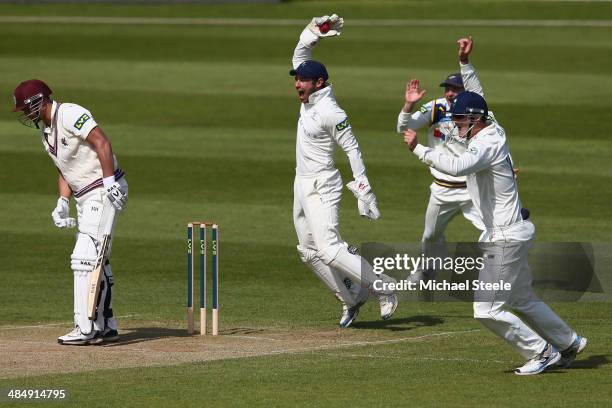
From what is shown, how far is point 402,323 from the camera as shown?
10617 millimetres

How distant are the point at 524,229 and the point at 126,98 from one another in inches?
592

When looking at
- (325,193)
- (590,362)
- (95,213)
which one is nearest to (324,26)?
(325,193)

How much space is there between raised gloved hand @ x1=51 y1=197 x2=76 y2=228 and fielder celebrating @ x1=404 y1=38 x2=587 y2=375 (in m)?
2.94

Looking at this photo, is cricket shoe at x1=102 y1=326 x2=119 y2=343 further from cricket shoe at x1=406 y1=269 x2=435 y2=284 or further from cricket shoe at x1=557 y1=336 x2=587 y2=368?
cricket shoe at x1=406 y1=269 x2=435 y2=284

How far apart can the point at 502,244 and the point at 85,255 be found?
311 centimetres

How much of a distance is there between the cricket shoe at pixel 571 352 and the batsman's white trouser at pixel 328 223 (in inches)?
81.0

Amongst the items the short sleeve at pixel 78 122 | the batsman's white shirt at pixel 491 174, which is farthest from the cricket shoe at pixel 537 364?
the short sleeve at pixel 78 122

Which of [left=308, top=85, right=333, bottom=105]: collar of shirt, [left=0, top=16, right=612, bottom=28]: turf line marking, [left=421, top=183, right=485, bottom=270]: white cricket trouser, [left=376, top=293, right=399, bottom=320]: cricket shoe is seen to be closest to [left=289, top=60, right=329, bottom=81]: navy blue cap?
[left=308, top=85, right=333, bottom=105]: collar of shirt

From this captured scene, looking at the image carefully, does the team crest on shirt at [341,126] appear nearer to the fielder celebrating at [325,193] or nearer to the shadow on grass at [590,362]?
the fielder celebrating at [325,193]

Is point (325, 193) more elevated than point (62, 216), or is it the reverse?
point (325, 193)

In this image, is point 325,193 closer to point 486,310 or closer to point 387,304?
point 387,304

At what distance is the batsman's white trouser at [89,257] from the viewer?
9.68 metres

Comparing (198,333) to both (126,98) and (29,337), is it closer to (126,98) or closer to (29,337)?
(29,337)

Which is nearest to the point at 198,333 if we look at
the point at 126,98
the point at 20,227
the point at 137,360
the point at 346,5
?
the point at 137,360
